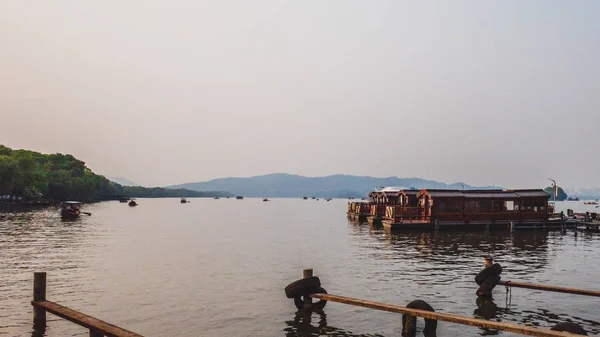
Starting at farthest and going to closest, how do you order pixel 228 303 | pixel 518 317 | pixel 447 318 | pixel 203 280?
pixel 203 280, pixel 228 303, pixel 518 317, pixel 447 318

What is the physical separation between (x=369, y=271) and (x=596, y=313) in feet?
45.9

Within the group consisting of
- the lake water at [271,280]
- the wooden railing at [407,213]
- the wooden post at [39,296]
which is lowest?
the lake water at [271,280]

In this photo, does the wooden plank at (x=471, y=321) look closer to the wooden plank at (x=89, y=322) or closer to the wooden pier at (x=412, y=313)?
the wooden pier at (x=412, y=313)

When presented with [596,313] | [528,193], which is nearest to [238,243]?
Result: [596,313]

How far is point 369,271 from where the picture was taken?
105 ft

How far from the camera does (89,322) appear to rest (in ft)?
45.7

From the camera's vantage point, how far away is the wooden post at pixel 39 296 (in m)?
17.1

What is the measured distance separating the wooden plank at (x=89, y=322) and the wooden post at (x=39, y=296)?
259mm

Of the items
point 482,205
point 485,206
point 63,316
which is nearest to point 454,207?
point 482,205

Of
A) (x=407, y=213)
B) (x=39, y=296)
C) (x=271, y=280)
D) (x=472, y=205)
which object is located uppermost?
(x=472, y=205)

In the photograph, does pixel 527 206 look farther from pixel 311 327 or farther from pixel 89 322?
pixel 89 322

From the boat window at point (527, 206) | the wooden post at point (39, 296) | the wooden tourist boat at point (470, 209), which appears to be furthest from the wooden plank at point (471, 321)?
the boat window at point (527, 206)

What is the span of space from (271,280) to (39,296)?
14.2m

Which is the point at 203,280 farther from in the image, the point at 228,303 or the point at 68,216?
the point at 68,216
